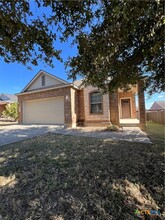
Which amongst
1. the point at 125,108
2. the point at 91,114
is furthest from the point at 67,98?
the point at 125,108

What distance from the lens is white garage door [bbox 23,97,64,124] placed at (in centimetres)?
1098

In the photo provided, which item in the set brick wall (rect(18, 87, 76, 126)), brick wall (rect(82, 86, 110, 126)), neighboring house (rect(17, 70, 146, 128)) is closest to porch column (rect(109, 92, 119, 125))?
neighboring house (rect(17, 70, 146, 128))

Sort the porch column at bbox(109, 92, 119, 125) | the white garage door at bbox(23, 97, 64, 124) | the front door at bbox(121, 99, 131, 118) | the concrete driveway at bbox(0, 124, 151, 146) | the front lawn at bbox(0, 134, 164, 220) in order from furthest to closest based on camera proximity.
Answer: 1. the front door at bbox(121, 99, 131, 118)
2. the white garage door at bbox(23, 97, 64, 124)
3. the porch column at bbox(109, 92, 119, 125)
4. the concrete driveway at bbox(0, 124, 151, 146)
5. the front lawn at bbox(0, 134, 164, 220)

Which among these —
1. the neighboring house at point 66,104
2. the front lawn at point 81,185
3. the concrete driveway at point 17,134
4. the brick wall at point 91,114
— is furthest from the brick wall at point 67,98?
the front lawn at point 81,185

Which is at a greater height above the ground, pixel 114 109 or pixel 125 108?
pixel 125 108

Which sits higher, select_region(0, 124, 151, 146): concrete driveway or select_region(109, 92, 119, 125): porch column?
select_region(109, 92, 119, 125): porch column

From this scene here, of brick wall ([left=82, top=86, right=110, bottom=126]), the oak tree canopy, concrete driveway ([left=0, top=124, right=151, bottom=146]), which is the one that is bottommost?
concrete driveway ([left=0, top=124, right=151, bottom=146])

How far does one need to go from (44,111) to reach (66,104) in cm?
296

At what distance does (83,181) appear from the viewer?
2.60 m

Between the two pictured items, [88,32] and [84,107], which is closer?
[88,32]

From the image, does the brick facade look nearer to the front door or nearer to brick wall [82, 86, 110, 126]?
brick wall [82, 86, 110, 126]

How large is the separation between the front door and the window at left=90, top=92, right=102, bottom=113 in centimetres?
645

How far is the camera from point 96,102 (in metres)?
10.4

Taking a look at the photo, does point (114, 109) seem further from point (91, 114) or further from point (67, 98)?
point (67, 98)
